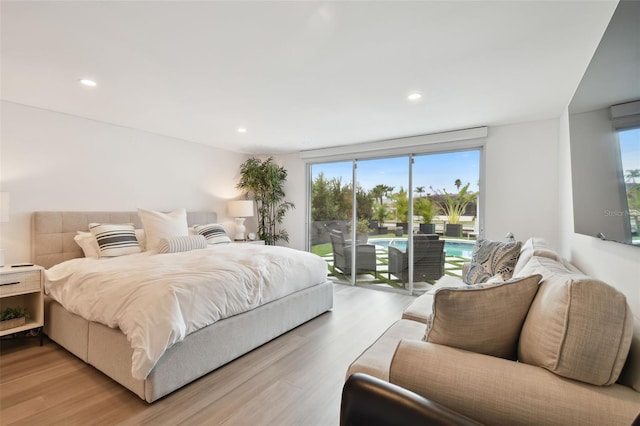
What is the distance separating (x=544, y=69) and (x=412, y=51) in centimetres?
116

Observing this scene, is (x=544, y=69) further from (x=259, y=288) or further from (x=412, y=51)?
(x=259, y=288)

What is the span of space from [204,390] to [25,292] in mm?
2007

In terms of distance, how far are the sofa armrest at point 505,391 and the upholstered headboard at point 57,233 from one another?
3887 millimetres

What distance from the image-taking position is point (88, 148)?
12.0ft

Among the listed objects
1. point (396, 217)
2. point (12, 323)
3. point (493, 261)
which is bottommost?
point (12, 323)

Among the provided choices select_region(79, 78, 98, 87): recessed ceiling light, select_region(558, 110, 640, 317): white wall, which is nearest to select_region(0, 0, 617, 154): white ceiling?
select_region(79, 78, 98, 87): recessed ceiling light

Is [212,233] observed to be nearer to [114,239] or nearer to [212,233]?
[212,233]

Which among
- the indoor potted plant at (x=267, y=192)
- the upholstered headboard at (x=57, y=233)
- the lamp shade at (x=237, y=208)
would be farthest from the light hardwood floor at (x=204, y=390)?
the indoor potted plant at (x=267, y=192)

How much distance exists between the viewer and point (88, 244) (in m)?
3.30

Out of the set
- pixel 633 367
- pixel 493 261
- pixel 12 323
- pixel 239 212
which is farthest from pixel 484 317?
pixel 239 212

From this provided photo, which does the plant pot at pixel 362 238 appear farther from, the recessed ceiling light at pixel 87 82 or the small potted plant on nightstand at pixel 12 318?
the small potted plant on nightstand at pixel 12 318

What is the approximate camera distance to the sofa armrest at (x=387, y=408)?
732 mm

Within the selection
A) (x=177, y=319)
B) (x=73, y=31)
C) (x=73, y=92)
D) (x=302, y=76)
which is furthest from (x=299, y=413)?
(x=73, y=92)

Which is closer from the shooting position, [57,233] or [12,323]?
[12,323]
